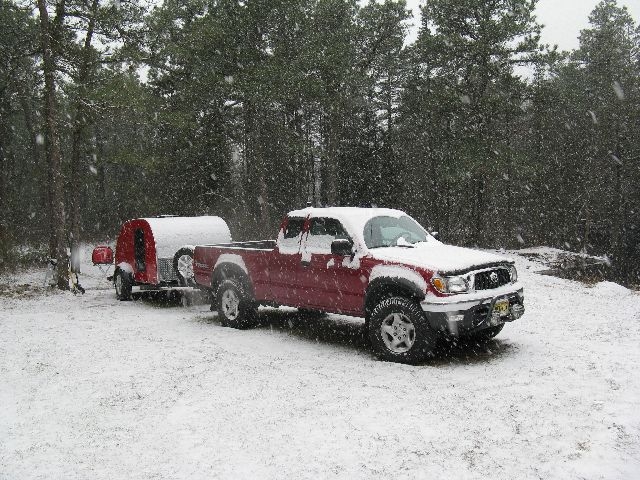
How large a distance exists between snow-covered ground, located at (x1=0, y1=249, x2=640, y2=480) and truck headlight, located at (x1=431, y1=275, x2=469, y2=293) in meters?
1.04

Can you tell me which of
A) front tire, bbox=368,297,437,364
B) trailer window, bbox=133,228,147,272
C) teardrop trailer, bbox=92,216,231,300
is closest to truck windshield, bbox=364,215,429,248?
front tire, bbox=368,297,437,364

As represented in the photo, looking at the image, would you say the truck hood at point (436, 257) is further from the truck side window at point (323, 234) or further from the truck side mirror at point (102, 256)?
the truck side mirror at point (102, 256)

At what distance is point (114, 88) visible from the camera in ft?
54.6

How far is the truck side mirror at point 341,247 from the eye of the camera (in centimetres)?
819

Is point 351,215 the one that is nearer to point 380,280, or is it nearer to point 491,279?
point 380,280

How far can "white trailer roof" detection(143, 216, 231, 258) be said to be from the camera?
13.6 meters

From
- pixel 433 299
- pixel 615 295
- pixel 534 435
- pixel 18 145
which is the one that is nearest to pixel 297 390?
pixel 433 299

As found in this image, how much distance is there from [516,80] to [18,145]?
130 feet

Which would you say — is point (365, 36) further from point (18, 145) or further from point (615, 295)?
point (18, 145)

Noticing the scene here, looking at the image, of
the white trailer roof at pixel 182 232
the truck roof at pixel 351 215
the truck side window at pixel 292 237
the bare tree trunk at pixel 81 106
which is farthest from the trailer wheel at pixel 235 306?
the bare tree trunk at pixel 81 106

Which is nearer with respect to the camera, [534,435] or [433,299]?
[534,435]

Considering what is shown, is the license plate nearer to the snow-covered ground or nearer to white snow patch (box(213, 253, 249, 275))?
the snow-covered ground

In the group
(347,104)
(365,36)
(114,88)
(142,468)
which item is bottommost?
(142,468)

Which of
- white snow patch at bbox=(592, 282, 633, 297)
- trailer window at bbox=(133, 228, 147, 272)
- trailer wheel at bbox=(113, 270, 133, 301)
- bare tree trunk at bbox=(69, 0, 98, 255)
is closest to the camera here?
white snow patch at bbox=(592, 282, 633, 297)
